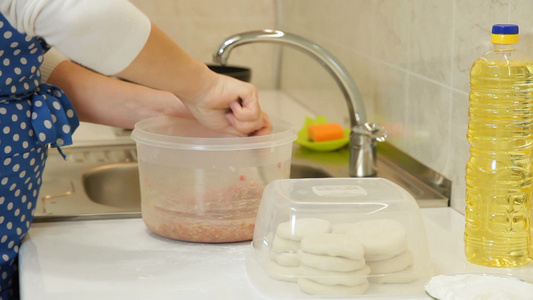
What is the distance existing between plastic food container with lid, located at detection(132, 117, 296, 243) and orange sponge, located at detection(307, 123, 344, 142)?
24.6 inches

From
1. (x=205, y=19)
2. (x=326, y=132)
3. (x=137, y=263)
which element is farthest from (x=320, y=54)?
(x=205, y=19)

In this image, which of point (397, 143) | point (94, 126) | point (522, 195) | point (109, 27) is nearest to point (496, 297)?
point (522, 195)

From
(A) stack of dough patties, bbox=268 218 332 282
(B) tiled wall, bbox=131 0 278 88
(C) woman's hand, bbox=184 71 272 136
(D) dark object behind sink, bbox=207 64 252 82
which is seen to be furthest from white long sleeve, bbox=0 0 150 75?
(B) tiled wall, bbox=131 0 278 88

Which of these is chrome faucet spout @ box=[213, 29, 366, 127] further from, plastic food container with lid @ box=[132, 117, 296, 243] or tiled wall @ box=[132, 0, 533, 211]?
plastic food container with lid @ box=[132, 117, 296, 243]

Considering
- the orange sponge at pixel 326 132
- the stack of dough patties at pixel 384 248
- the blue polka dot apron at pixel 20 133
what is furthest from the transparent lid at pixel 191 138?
the orange sponge at pixel 326 132

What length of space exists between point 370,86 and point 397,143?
0.22 metres

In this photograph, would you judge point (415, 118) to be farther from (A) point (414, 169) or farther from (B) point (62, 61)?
(B) point (62, 61)

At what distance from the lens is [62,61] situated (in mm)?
1285

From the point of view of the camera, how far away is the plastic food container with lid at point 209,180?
1.11 meters

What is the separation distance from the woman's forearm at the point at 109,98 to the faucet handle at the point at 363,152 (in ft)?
1.31

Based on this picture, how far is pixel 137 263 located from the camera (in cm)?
105

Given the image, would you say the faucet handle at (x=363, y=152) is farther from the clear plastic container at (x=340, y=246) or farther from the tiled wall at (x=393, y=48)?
the clear plastic container at (x=340, y=246)

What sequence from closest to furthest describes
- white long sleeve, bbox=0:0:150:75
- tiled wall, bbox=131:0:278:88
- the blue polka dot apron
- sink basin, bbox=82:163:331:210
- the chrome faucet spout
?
white long sleeve, bbox=0:0:150:75 < the blue polka dot apron < the chrome faucet spout < sink basin, bbox=82:163:331:210 < tiled wall, bbox=131:0:278:88

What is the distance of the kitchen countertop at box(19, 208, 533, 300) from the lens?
952 mm
